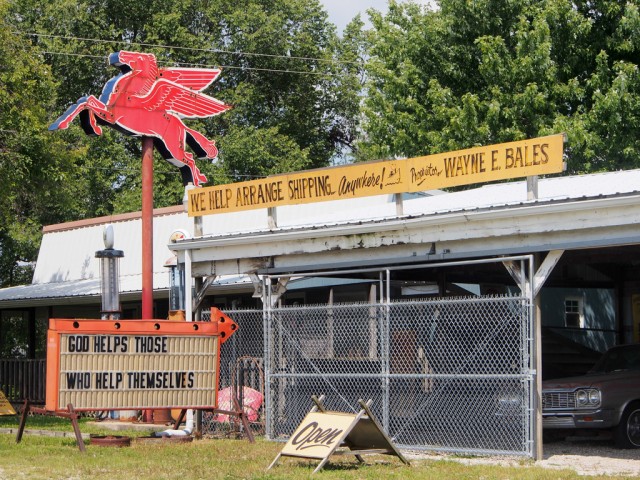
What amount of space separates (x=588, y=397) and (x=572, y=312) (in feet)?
29.4

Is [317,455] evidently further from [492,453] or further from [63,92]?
[63,92]

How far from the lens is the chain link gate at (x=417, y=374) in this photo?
1320 cm

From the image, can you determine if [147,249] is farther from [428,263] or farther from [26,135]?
[428,263]

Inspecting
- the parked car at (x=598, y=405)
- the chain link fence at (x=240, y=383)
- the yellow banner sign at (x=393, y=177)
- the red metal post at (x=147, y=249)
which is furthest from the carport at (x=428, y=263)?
the red metal post at (x=147, y=249)

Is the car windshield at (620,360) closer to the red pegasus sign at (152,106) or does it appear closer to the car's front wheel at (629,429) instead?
the car's front wheel at (629,429)

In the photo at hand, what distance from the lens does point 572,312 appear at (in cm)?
2323

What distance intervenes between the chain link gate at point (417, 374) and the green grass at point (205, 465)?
77 cm

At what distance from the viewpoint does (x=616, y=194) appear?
480 inches

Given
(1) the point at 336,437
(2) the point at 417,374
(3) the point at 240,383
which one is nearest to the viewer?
(1) the point at 336,437

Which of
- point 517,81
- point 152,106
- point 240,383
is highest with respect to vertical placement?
point 517,81

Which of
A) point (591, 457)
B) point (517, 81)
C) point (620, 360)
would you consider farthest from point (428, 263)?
point (517, 81)

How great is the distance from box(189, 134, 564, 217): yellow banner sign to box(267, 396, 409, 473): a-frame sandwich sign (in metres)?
3.54

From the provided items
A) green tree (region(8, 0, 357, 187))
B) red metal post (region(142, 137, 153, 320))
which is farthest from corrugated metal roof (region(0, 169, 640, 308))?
green tree (region(8, 0, 357, 187))

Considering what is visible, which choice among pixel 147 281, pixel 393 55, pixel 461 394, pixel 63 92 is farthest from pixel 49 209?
pixel 461 394
